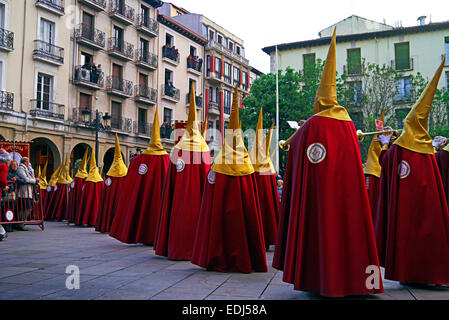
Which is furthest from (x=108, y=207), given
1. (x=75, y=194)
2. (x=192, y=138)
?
(x=192, y=138)

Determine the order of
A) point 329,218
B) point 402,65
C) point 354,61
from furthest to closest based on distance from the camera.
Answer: point 402,65 → point 354,61 → point 329,218

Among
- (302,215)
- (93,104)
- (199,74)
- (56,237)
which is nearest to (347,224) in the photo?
(302,215)

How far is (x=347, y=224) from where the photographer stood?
392 cm

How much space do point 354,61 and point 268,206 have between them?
93.2ft

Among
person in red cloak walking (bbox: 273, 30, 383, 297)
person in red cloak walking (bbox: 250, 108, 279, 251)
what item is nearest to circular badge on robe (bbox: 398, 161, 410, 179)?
person in red cloak walking (bbox: 273, 30, 383, 297)

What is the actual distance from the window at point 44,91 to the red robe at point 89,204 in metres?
10.7

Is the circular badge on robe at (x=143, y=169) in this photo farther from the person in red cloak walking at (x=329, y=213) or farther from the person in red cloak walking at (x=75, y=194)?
the person in red cloak walking at (x=75, y=194)

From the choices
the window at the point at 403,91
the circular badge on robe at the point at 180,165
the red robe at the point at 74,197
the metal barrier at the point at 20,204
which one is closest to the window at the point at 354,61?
the window at the point at 403,91

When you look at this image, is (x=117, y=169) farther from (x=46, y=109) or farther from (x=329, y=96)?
(x=46, y=109)

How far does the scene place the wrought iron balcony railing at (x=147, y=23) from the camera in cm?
2898

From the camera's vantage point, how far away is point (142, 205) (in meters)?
7.91

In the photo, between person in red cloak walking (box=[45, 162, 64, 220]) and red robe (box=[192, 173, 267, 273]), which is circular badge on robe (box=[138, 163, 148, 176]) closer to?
red robe (box=[192, 173, 267, 273])

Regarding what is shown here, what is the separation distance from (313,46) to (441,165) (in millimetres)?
31884

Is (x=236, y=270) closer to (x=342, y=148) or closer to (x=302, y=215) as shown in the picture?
(x=302, y=215)
